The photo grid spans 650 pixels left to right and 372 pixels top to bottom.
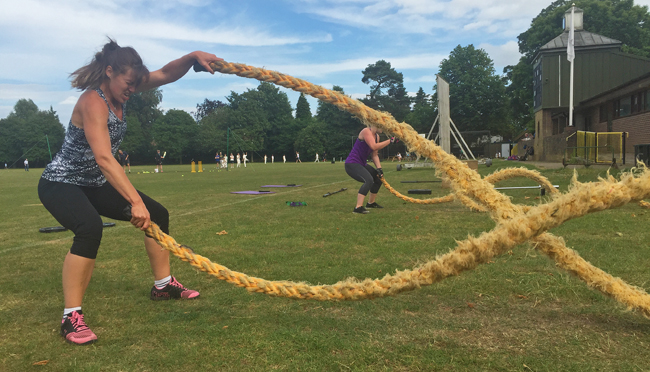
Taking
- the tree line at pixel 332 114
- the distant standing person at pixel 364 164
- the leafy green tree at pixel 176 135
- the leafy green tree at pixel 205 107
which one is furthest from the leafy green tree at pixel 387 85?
the distant standing person at pixel 364 164

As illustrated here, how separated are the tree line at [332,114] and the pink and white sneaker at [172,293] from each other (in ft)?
168

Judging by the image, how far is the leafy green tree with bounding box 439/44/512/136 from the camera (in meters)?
65.8

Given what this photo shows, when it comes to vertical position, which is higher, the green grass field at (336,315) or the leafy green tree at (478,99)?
the leafy green tree at (478,99)

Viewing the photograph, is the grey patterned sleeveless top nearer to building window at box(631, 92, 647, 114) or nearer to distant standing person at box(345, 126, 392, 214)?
distant standing person at box(345, 126, 392, 214)

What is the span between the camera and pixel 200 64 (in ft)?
11.4

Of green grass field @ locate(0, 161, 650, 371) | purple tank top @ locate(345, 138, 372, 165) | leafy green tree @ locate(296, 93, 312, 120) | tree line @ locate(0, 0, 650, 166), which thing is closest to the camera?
green grass field @ locate(0, 161, 650, 371)

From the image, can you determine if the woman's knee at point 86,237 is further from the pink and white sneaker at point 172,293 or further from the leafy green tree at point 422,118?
the leafy green tree at point 422,118

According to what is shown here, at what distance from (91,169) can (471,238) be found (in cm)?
312

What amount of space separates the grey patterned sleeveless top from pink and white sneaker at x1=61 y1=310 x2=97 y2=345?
110 centimetres

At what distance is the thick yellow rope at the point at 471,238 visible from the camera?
2.40 m

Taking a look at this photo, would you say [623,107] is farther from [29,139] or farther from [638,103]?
[29,139]

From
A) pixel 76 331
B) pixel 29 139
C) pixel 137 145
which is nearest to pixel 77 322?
pixel 76 331

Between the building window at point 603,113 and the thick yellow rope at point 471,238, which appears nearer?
the thick yellow rope at point 471,238

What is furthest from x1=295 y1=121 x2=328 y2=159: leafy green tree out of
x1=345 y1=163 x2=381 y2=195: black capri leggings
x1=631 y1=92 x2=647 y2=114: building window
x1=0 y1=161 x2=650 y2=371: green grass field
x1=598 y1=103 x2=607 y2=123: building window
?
x1=0 y1=161 x2=650 y2=371: green grass field
